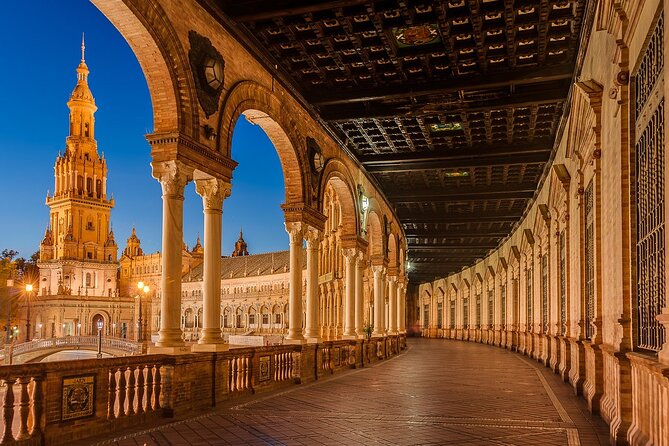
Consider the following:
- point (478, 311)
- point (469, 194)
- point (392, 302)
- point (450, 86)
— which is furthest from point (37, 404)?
point (478, 311)

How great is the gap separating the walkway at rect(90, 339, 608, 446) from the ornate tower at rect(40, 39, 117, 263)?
104 metres

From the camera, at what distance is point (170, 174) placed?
11164 millimetres

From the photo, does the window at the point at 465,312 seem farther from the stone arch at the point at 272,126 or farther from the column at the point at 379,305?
the stone arch at the point at 272,126

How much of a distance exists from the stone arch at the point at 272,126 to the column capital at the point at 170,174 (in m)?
1.41

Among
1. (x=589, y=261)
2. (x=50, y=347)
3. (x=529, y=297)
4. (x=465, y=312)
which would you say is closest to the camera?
(x=589, y=261)

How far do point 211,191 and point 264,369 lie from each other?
4103 millimetres

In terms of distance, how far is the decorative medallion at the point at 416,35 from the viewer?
13211 mm

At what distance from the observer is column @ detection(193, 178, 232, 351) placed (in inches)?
492

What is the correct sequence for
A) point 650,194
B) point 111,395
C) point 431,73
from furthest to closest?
point 431,73, point 111,395, point 650,194

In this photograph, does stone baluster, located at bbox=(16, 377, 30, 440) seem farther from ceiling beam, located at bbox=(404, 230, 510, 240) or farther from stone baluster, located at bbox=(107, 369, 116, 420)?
ceiling beam, located at bbox=(404, 230, 510, 240)

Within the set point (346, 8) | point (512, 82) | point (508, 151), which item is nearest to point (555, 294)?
point (508, 151)

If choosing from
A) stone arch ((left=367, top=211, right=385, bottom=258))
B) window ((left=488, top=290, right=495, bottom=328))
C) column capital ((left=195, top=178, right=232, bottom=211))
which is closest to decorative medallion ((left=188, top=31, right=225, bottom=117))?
column capital ((left=195, top=178, right=232, bottom=211))

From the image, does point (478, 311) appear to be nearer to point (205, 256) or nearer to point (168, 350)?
point (205, 256)

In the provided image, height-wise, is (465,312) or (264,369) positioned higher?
(264,369)
